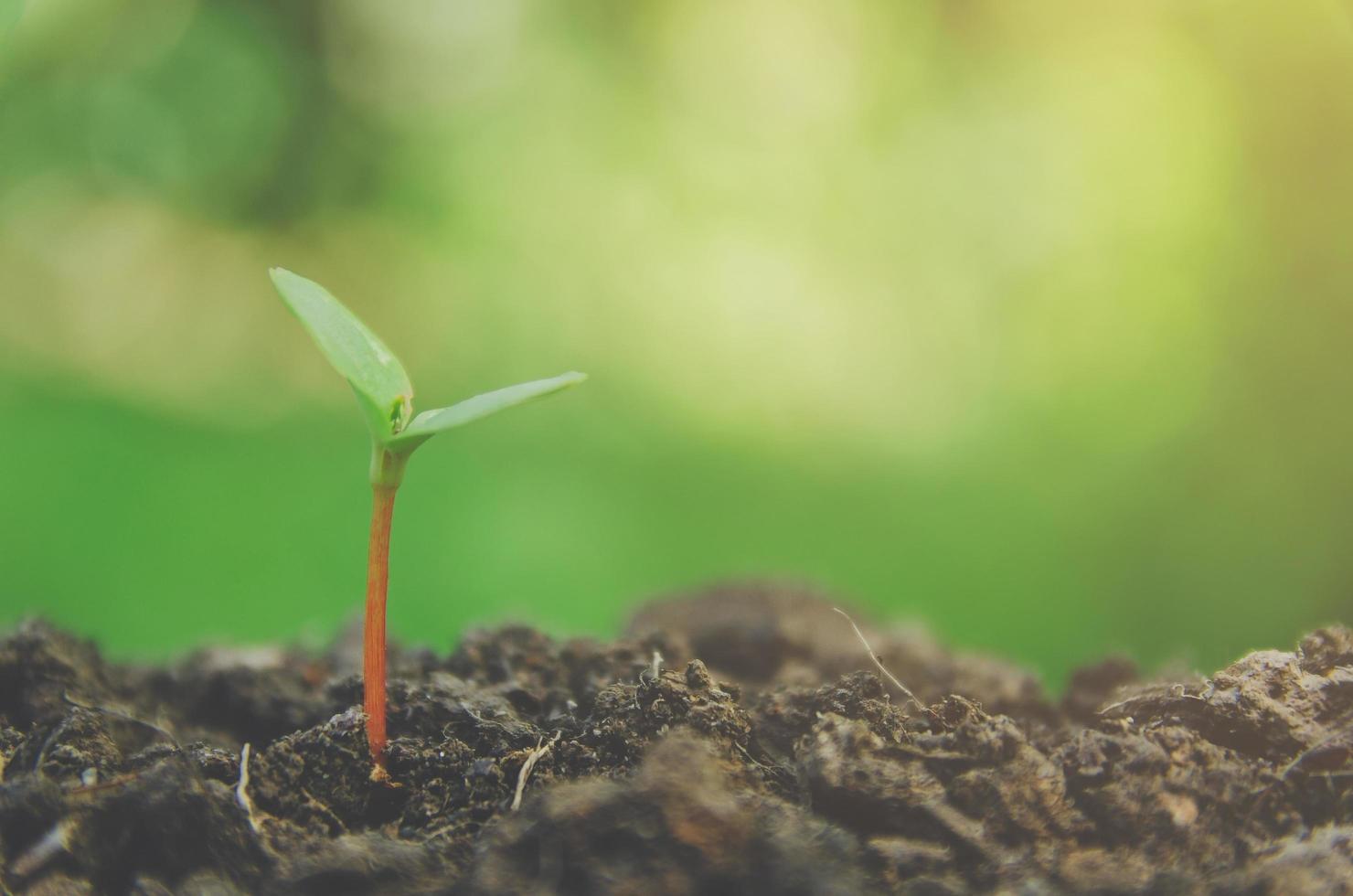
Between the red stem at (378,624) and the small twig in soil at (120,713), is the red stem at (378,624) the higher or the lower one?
the higher one

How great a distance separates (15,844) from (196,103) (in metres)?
3.38

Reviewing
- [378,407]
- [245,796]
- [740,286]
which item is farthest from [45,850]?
[740,286]

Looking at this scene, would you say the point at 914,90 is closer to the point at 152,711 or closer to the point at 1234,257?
the point at 1234,257

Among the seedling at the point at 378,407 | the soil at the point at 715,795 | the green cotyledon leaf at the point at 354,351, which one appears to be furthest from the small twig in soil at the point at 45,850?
the green cotyledon leaf at the point at 354,351

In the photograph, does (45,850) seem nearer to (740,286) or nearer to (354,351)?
(354,351)

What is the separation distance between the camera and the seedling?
0.67 metres

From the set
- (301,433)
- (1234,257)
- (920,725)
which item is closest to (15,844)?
(920,725)

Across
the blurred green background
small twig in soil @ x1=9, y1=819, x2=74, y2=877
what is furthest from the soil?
the blurred green background

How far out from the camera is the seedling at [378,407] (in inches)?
26.5

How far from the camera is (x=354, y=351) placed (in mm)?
700

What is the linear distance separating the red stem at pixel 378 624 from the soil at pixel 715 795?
29 mm

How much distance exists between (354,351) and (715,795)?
38 centimetres

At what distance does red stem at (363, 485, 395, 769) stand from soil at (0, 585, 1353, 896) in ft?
0.09

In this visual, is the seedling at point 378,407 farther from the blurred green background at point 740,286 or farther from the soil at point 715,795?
the blurred green background at point 740,286
